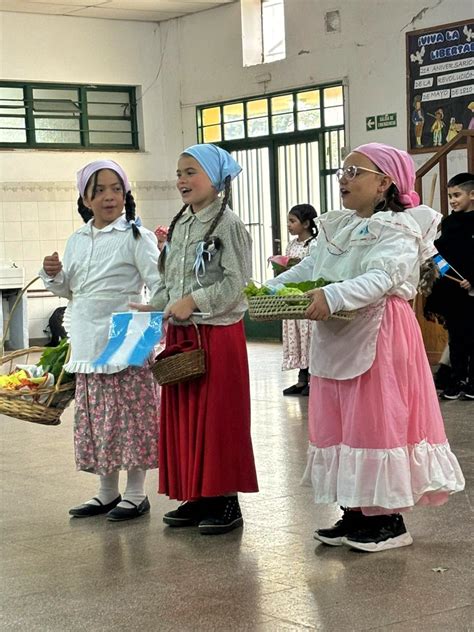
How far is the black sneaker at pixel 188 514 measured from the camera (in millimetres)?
5051

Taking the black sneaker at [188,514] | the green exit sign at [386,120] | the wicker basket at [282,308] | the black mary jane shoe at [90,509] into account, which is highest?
the green exit sign at [386,120]

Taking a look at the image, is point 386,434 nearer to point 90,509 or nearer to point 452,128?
point 90,509

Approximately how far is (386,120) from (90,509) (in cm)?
837

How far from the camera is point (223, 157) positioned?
16.4 ft

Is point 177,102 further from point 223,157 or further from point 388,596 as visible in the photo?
point 388,596

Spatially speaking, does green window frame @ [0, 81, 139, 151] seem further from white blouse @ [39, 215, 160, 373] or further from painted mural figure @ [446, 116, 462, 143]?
white blouse @ [39, 215, 160, 373]

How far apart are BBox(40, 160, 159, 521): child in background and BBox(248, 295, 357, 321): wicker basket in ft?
3.12

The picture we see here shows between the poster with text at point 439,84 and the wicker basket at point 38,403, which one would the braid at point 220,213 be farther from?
the poster with text at point 439,84

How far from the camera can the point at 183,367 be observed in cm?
481

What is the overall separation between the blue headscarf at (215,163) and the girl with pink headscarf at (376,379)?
0.61 m

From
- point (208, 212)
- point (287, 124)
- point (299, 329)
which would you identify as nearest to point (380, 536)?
point (208, 212)

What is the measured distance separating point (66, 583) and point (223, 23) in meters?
11.6

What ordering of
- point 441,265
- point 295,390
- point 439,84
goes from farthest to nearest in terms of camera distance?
point 439,84, point 295,390, point 441,265

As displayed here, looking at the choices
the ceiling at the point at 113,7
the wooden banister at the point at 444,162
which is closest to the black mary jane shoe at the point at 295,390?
the wooden banister at the point at 444,162
